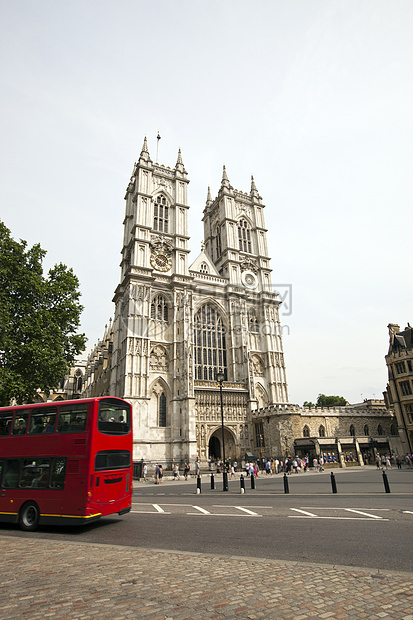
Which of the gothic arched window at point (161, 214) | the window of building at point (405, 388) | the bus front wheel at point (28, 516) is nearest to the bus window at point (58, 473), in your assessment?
the bus front wheel at point (28, 516)

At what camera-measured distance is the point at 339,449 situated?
100 feet

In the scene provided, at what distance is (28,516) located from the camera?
973cm

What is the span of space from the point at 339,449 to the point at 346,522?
24231mm

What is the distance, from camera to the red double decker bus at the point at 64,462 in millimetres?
9031

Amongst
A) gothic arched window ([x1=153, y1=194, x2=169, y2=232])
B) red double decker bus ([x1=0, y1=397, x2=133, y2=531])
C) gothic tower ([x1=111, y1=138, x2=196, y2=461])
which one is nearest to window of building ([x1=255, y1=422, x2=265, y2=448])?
gothic tower ([x1=111, y1=138, x2=196, y2=461])

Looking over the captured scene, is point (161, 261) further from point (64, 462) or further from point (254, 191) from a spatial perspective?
point (64, 462)

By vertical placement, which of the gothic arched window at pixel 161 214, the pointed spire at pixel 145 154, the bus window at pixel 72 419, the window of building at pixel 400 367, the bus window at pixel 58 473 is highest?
the pointed spire at pixel 145 154

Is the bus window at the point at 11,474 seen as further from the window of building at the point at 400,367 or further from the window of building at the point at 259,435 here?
the window of building at the point at 400,367

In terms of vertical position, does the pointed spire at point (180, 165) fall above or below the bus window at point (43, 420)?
above

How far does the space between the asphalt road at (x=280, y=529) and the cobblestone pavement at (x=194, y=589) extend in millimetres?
722

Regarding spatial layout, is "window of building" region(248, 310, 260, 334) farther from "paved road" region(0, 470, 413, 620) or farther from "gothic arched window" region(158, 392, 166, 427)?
"paved road" region(0, 470, 413, 620)

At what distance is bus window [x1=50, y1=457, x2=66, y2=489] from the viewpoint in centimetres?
926

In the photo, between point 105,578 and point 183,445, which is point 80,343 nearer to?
point 183,445

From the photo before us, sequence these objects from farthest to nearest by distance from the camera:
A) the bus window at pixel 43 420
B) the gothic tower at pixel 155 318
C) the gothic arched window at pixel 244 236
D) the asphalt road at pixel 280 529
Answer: the gothic arched window at pixel 244 236
the gothic tower at pixel 155 318
the bus window at pixel 43 420
the asphalt road at pixel 280 529
